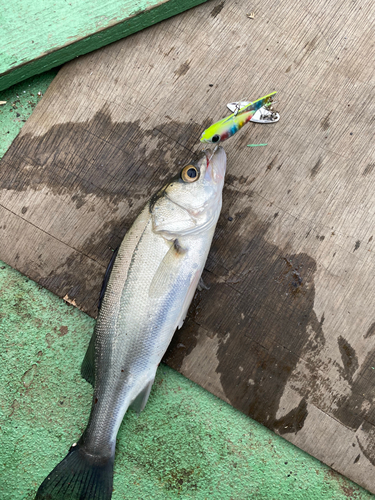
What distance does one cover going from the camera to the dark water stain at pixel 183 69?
263cm

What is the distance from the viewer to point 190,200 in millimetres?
2326

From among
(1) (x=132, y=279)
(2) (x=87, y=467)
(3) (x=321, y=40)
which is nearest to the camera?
(1) (x=132, y=279)

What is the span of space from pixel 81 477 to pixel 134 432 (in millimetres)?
456

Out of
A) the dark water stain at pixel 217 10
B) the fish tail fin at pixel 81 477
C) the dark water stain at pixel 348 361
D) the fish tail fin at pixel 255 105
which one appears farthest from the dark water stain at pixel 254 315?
the dark water stain at pixel 217 10

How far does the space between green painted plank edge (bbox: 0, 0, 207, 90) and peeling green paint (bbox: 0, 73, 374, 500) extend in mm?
424

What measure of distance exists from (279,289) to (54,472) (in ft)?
6.84

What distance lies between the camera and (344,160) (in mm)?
2568

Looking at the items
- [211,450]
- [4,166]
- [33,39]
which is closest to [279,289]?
[211,450]

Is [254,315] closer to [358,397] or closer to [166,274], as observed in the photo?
[166,274]

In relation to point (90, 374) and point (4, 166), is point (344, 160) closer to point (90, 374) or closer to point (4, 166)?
point (90, 374)

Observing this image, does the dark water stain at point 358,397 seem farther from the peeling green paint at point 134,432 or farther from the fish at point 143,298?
the fish at point 143,298

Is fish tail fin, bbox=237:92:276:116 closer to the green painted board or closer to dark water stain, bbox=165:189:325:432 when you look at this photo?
dark water stain, bbox=165:189:325:432

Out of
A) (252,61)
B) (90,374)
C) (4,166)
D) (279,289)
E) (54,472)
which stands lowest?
(54,472)

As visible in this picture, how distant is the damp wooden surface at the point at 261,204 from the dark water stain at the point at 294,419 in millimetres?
11
